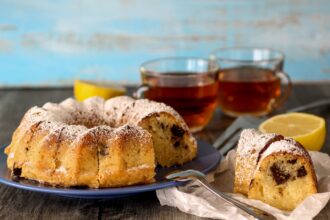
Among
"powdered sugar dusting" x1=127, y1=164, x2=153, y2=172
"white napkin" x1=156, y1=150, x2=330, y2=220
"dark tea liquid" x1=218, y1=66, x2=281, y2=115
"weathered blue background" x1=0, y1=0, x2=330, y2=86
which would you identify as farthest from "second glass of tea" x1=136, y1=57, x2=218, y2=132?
"weathered blue background" x1=0, y1=0, x2=330, y2=86

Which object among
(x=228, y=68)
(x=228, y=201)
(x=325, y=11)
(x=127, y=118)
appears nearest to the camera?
(x=228, y=201)

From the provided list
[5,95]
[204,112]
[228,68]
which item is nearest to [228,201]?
[204,112]

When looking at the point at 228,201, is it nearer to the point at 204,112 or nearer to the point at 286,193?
the point at 286,193

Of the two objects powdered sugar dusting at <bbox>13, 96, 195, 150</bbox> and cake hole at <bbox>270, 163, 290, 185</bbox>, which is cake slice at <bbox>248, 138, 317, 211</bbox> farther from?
powdered sugar dusting at <bbox>13, 96, 195, 150</bbox>

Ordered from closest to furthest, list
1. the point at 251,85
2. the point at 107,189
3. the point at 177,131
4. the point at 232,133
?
1. the point at 107,189
2. the point at 177,131
3. the point at 232,133
4. the point at 251,85

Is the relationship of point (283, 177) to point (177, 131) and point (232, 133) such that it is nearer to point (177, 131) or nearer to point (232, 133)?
point (177, 131)

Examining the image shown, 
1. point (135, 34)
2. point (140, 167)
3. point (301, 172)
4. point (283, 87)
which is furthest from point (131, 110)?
point (135, 34)
